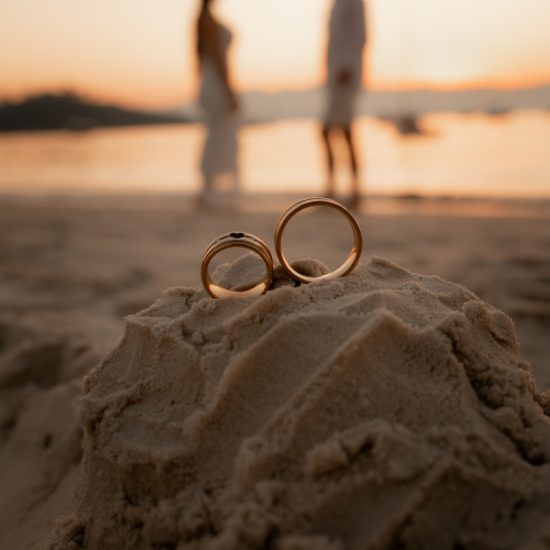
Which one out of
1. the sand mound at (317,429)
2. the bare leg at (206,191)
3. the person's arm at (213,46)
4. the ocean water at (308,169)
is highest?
the person's arm at (213,46)

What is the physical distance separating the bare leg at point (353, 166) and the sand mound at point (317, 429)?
4718mm

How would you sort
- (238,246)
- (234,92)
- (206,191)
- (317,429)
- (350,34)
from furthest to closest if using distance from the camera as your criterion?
(206,191), (234,92), (350,34), (238,246), (317,429)

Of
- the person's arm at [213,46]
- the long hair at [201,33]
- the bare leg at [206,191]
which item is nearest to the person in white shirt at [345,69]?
the person's arm at [213,46]

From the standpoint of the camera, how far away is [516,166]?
928cm

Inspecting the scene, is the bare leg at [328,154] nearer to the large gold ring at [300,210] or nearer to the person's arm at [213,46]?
the person's arm at [213,46]

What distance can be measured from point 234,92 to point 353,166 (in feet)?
5.91

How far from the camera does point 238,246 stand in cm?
120

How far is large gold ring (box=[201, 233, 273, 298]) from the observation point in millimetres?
1161

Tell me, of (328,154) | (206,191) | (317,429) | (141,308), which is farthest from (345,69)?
(317,429)

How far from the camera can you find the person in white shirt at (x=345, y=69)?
228 inches

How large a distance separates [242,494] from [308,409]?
173mm

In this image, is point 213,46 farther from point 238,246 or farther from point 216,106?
point 238,246

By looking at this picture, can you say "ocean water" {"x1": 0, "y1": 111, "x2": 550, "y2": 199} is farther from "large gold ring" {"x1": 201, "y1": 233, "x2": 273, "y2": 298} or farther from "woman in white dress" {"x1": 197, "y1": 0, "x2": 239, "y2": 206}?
"large gold ring" {"x1": 201, "y1": 233, "x2": 273, "y2": 298}

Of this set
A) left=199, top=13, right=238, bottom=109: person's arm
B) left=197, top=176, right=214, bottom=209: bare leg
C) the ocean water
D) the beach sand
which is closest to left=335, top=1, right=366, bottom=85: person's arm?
the ocean water
